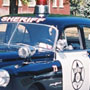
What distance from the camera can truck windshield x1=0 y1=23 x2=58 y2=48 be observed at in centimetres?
695

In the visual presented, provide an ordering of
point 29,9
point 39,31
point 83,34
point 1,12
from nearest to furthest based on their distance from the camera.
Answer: point 39,31 < point 83,34 < point 1,12 < point 29,9

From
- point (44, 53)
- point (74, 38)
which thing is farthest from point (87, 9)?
point (44, 53)

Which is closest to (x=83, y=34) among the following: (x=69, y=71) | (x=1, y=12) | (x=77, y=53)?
(x=77, y=53)

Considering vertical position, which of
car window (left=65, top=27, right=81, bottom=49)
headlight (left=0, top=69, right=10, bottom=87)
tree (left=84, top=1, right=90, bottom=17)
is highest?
tree (left=84, top=1, right=90, bottom=17)

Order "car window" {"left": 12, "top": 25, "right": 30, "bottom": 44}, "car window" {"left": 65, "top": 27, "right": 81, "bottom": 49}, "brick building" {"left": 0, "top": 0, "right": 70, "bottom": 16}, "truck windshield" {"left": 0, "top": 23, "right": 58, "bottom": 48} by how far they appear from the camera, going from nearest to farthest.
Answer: "truck windshield" {"left": 0, "top": 23, "right": 58, "bottom": 48}, "car window" {"left": 12, "top": 25, "right": 30, "bottom": 44}, "car window" {"left": 65, "top": 27, "right": 81, "bottom": 49}, "brick building" {"left": 0, "top": 0, "right": 70, "bottom": 16}

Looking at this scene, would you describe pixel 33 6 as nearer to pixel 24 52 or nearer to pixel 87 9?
pixel 87 9

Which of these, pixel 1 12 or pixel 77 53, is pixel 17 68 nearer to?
pixel 77 53

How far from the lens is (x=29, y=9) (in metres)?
47.0

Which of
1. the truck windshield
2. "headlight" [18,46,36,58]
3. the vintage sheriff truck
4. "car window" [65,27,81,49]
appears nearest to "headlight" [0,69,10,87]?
the vintage sheriff truck

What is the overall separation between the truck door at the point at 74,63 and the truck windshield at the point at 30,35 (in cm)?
27

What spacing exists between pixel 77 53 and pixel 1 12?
36661 mm

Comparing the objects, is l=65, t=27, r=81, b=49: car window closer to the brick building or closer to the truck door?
the truck door

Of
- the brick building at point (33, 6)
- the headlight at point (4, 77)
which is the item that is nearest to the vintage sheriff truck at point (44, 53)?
the headlight at point (4, 77)

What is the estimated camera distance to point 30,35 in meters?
7.05
